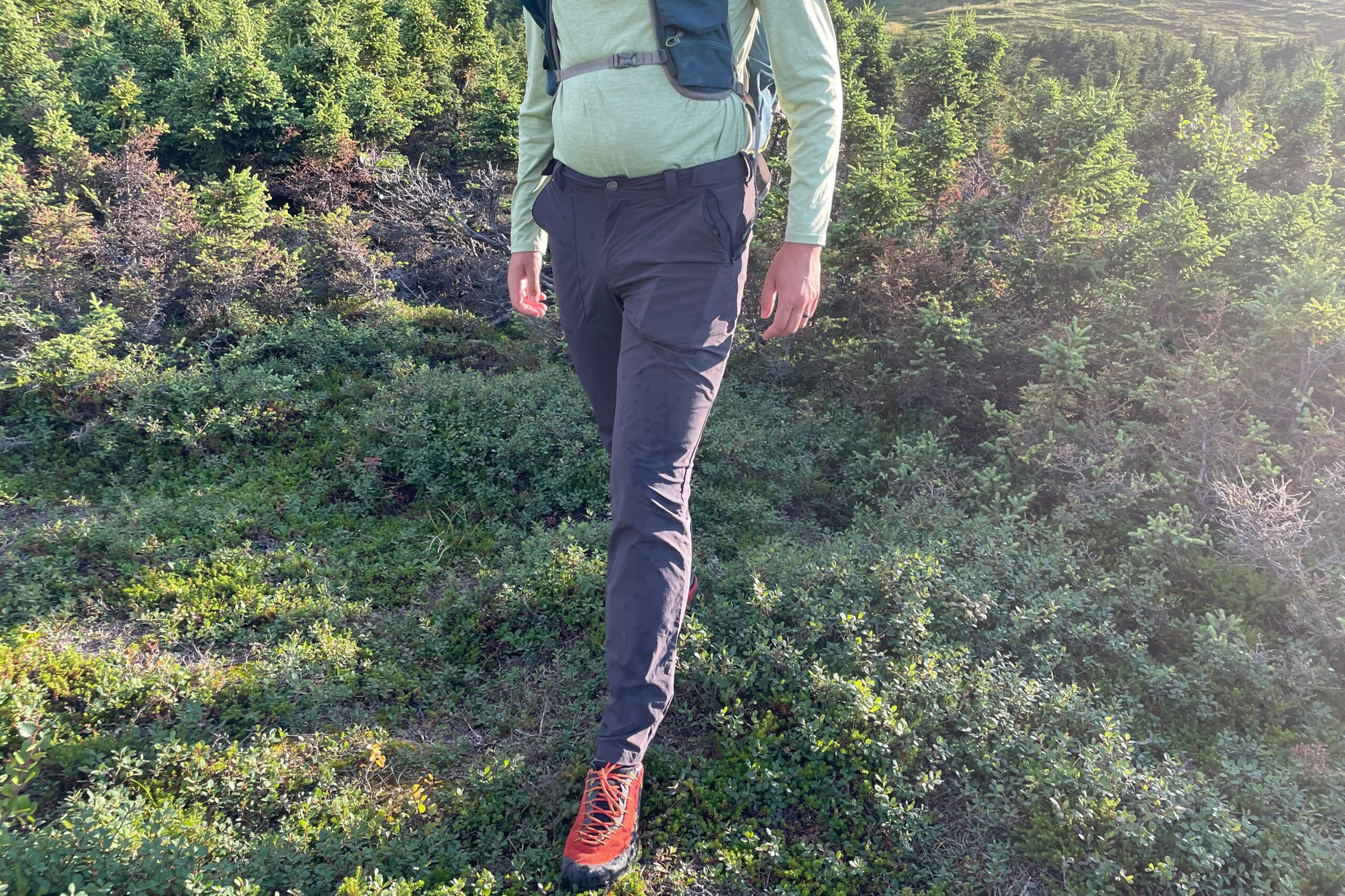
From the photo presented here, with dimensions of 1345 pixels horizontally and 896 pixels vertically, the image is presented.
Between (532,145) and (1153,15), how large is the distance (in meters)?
28.9

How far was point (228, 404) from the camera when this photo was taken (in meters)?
4.12

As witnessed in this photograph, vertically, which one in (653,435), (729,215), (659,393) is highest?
(729,215)

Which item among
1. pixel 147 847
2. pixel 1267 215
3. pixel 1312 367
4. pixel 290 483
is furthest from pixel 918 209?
pixel 147 847

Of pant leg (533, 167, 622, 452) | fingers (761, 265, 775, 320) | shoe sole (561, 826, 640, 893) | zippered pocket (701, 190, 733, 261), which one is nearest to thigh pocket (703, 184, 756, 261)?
zippered pocket (701, 190, 733, 261)

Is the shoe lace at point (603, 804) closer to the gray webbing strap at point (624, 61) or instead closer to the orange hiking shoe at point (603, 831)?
the orange hiking shoe at point (603, 831)

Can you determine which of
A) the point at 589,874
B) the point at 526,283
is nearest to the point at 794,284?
the point at 526,283

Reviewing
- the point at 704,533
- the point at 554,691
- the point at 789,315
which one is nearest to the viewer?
the point at 789,315

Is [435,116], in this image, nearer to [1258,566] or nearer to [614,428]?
[614,428]

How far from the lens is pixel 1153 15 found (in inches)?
914

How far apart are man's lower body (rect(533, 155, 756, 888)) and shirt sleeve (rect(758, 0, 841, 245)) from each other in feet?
0.49

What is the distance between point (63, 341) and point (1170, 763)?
5323mm

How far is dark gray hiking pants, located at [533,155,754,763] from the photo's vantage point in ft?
6.32

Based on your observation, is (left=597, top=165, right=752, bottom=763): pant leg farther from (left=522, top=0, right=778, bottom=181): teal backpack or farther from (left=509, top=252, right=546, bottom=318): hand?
(left=509, top=252, right=546, bottom=318): hand

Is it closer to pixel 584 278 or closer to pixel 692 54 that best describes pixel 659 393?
pixel 584 278
